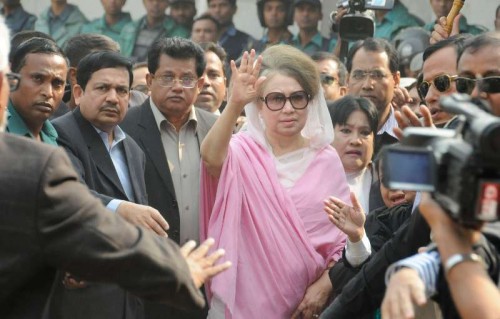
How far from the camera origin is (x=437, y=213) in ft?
10.0

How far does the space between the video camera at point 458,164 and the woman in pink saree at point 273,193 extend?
2543mm

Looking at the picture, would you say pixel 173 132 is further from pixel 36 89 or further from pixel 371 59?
pixel 371 59

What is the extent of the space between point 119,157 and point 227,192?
25.0 inches

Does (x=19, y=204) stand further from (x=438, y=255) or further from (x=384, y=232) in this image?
(x=384, y=232)

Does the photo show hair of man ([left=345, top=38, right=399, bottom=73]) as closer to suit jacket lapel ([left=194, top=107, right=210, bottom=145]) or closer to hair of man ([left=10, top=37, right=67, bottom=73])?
suit jacket lapel ([left=194, top=107, right=210, bottom=145])

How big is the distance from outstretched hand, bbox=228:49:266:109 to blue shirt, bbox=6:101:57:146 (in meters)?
0.86

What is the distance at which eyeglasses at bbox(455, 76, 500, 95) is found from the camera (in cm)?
383

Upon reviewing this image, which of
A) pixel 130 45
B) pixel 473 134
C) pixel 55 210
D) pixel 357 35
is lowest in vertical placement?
pixel 130 45

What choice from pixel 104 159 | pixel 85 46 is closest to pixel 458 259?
pixel 104 159

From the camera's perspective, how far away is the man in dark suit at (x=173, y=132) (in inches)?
236

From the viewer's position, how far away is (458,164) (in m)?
2.80

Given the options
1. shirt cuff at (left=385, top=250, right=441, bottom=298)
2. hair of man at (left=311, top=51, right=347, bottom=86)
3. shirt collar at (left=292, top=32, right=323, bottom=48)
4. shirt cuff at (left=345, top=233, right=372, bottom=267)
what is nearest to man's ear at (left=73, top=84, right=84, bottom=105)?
shirt cuff at (left=345, top=233, right=372, bottom=267)

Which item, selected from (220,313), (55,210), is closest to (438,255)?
(55,210)

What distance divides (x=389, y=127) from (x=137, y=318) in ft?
7.49
